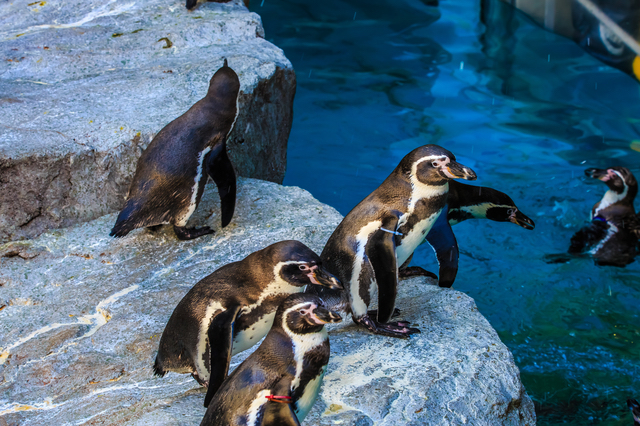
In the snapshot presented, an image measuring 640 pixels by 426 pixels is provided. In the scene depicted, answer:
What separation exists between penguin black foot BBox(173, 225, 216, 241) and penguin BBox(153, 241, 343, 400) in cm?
119

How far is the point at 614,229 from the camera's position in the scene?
4676mm

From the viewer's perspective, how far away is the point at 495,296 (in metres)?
4.55

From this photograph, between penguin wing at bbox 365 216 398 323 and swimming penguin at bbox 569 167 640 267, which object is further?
swimming penguin at bbox 569 167 640 267

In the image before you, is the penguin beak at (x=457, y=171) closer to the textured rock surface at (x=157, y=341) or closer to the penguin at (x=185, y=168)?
the textured rock surface at (x=157, y=341)

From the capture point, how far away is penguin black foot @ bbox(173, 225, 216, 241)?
3.48 m

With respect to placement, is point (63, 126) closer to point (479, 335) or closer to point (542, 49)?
point (479, 335)

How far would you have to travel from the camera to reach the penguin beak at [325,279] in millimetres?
2070

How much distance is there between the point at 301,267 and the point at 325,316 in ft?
1.24

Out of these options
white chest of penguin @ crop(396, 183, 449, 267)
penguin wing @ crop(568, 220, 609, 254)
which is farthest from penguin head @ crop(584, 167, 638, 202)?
white chest of penguin @ crop(396, 183, 449, 267)

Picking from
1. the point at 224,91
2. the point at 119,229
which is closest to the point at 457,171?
the point at 224,91

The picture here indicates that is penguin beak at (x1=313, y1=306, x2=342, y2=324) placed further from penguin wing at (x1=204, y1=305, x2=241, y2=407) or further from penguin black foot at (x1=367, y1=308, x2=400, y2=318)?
penguin black foot at (x1=367, y1=308, x2=400, y2=318)

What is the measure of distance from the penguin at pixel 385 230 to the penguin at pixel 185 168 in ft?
3.45

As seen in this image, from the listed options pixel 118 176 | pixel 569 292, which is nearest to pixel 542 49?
pixel 569 292

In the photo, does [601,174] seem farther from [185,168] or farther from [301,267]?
[301,267]
